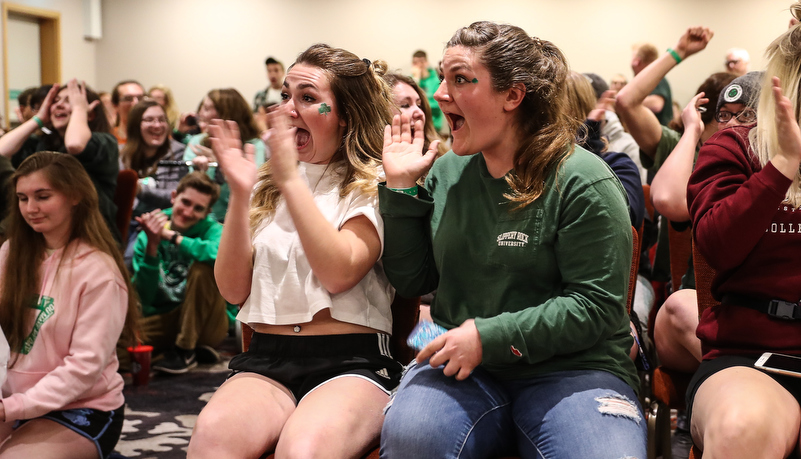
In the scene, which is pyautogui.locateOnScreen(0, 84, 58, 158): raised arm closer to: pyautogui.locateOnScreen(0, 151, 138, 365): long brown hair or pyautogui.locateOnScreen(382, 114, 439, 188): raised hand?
pyautogui.locateOnScreen(0, 151, 138, 365): long brown hair

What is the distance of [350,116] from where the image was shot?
77.5 inches

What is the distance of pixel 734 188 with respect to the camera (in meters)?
1.60

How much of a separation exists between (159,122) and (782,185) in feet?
13.2

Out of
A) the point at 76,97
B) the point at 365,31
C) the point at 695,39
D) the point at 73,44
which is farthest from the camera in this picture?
the point at 365,31

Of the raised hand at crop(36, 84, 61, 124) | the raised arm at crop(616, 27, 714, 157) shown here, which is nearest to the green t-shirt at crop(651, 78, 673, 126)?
the raised arm at crop(616, 27, 714, 157)

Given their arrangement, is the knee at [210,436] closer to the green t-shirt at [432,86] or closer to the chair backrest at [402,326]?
the chair backrest at [402,326]

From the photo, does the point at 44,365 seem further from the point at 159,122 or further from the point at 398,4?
the point at 398,4

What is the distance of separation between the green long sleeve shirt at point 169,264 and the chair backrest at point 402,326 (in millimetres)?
1920

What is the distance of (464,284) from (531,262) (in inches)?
6.7

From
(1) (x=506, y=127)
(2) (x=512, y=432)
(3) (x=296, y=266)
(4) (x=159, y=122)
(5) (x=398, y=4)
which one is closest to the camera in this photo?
(2) (x=512, y=432)

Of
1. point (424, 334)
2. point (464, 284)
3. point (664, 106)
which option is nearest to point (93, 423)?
point (424, 334)

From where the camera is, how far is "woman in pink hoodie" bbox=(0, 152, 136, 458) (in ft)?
6.97

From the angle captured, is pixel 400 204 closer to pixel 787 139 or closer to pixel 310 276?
pixel 310 276

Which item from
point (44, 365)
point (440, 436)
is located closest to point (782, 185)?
point (440, 436)
